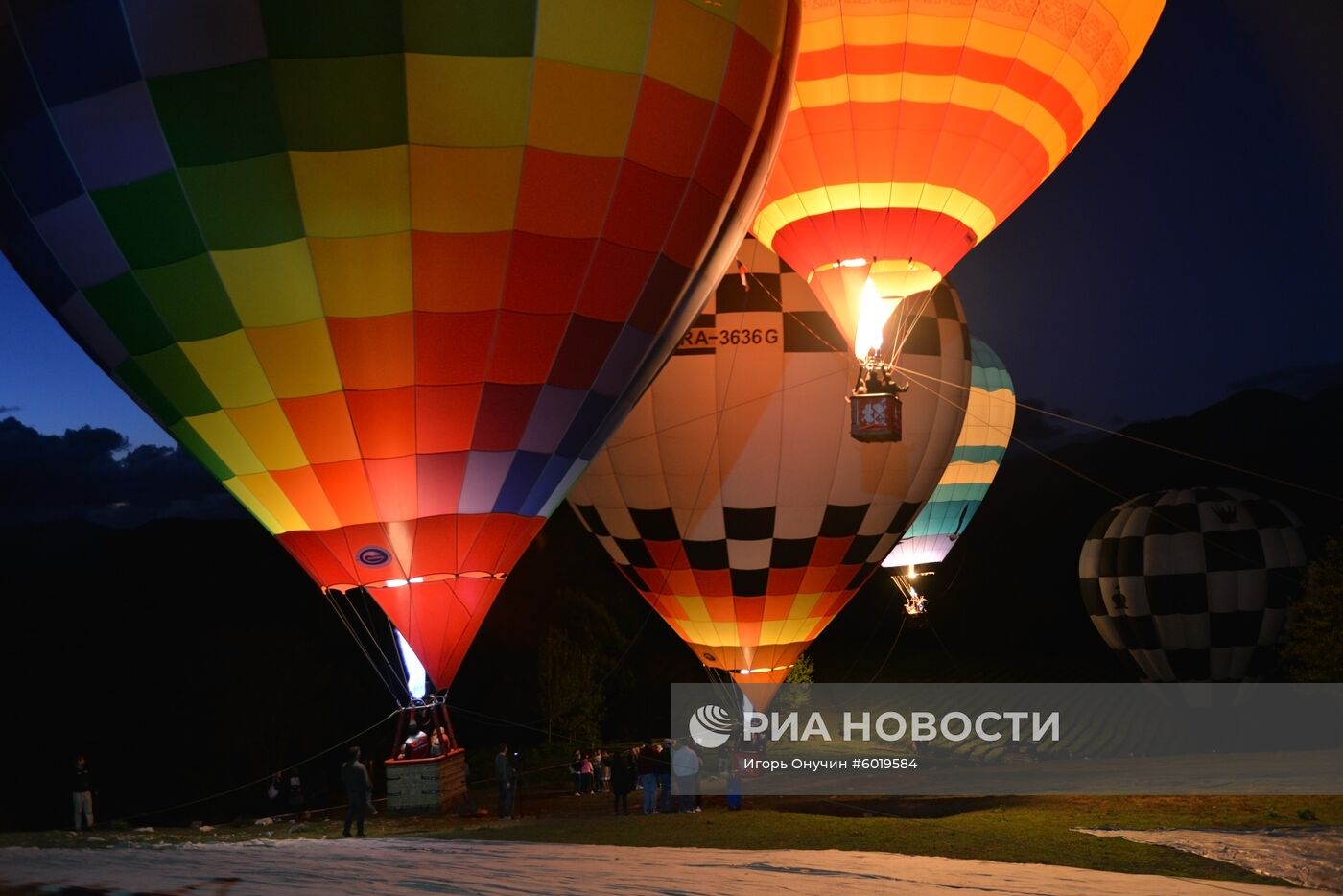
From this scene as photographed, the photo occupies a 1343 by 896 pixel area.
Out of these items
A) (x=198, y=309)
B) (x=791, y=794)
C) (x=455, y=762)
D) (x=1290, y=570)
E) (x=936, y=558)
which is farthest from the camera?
(x=936, y=558)

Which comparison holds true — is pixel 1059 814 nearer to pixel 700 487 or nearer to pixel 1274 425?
pixel 700 487

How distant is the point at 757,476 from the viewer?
13953mm

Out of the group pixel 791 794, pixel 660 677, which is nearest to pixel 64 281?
pixel 791 794

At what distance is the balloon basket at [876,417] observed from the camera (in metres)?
11.8

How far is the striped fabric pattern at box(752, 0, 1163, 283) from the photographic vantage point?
1105 centimetres

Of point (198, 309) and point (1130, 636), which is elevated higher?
point (198, 309)

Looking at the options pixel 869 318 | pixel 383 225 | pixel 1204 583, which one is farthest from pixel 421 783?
pixel 1204 583

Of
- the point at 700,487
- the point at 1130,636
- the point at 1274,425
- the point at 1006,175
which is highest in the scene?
the point at 1274,425

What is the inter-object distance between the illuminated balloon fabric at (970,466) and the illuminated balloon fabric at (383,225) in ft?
52.1

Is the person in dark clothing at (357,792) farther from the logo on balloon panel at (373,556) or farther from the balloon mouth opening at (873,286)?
the balloon mouth opening at (873,286)

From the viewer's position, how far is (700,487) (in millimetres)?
13984

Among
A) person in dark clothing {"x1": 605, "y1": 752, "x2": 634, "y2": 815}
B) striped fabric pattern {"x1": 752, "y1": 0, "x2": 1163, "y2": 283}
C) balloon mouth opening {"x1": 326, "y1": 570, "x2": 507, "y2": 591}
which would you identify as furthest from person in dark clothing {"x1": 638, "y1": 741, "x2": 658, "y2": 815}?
striped fabric pattern {"x1": 752, "y1": 0, "x2": 1163, "y2": 283}

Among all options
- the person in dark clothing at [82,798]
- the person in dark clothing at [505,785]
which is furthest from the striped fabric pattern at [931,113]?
the person in dark clothing at [82,798]

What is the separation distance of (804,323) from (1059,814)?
579 cm
